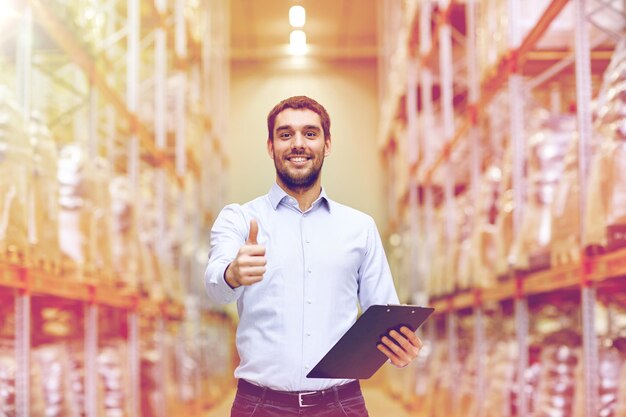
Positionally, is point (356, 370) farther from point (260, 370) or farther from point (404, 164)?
point (404, 164)

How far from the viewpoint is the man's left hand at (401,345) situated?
1.98 m

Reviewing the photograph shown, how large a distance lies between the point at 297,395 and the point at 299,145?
1.82 feet

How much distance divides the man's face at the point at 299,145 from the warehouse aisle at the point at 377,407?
24.9ft

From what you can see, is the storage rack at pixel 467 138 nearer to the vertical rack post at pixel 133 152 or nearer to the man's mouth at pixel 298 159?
the man's mouth at pixel 298 159

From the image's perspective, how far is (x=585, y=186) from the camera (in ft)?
12.8

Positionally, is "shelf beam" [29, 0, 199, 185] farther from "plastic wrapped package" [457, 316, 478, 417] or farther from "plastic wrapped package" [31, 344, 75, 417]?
"plastic wrapped package" [457, 316, 478, 417]

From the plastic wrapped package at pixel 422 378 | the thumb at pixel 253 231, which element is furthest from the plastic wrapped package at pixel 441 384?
the thumb at pixel 253 231

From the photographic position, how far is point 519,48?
17.1 feet

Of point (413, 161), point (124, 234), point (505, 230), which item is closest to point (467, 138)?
point (413, 161)

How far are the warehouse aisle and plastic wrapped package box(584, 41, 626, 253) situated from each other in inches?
240

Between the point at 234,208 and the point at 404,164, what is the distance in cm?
951

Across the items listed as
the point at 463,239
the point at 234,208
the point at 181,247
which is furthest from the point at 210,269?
the point at 181,247

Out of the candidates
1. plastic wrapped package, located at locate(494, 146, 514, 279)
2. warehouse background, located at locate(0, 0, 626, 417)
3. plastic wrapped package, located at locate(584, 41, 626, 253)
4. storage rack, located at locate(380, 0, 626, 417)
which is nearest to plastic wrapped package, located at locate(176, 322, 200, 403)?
warehouse background, located at locate(0, 0, 626, 417)

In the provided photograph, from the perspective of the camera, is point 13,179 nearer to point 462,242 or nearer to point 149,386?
point 149,386
